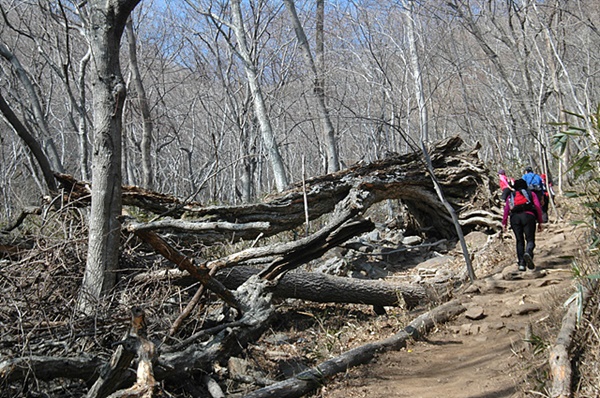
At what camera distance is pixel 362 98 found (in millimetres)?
22234

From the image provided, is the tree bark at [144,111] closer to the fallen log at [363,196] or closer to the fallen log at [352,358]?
the fallen log at [363,196]

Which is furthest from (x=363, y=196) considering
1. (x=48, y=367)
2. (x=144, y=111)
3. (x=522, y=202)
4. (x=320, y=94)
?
(x=48, y=367)

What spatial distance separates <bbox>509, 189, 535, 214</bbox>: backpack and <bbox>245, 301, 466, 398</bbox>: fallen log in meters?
2.11

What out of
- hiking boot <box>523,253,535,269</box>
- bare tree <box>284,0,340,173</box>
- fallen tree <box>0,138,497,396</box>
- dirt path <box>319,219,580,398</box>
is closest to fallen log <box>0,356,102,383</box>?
fallen tree <box>0,138,497,396</box>

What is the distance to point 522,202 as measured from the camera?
7699mm

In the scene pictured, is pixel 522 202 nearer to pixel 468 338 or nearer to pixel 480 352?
pixel 468 338

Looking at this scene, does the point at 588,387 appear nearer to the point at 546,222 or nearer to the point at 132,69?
Answer: the point at 546,222

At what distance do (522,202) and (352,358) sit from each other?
167 inches

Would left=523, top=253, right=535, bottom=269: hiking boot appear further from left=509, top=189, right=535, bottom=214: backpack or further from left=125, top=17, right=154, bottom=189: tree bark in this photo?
left=125, top=17, right=154, bottom=189: tree bark

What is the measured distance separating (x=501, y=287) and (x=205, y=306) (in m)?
4.15

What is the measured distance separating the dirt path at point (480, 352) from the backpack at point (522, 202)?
3.24 feet

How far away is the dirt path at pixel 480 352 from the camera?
425 cm

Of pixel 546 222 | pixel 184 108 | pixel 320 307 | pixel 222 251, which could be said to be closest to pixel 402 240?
pixel 546 222

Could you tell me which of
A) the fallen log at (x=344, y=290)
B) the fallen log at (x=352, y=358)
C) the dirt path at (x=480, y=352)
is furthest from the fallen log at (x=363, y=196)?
the dirt path at (x=480, y=352)
